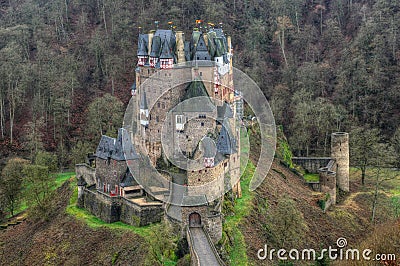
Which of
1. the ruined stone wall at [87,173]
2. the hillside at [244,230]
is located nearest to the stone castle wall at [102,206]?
the hillside at [244,230]

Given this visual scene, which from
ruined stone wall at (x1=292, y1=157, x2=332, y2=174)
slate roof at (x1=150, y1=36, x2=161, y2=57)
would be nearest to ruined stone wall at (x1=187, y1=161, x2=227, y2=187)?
slate roof at (x1=150, y1=36, x2=161, y2=57)

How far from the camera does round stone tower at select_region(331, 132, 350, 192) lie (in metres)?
70.3

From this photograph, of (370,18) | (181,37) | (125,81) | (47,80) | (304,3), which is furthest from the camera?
(304,3)

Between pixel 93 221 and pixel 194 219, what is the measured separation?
13106 mm

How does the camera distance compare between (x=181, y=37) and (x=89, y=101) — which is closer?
(x=181, y=37)

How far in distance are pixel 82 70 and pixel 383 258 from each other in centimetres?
7018

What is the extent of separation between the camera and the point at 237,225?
5219 cm

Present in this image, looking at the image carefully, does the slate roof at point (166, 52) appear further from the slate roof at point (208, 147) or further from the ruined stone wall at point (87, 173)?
the ruined stone wall at point (87, 173)

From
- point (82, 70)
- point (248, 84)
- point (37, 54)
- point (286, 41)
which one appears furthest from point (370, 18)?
point (37, 54)

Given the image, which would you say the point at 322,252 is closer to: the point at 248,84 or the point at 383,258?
the point at 383,258

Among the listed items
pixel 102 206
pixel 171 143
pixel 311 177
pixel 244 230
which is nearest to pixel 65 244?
pixel 102 206

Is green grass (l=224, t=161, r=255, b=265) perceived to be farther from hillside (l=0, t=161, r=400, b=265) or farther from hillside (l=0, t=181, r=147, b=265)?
hillside (l=0, t=181, r=147, b=265)

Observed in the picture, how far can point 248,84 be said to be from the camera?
96.9m

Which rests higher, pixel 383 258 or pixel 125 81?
pixel 125 81
